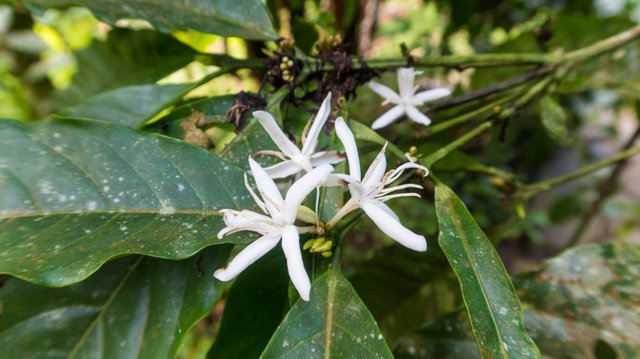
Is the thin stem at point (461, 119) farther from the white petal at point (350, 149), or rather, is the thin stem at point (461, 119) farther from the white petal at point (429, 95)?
the white petal at point (350, 149)

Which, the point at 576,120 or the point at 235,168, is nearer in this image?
the point at 235,168

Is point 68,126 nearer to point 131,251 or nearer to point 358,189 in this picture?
point 131,251

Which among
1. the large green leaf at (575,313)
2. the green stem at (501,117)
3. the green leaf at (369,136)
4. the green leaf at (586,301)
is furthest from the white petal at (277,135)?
the green leaf at (586,301)

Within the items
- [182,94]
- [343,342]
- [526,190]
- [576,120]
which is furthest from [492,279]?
[576,120]

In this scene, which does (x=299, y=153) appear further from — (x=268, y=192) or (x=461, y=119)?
(x=461, y=119)

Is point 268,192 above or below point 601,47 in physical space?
below

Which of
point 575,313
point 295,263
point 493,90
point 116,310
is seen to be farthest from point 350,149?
point 575,313
